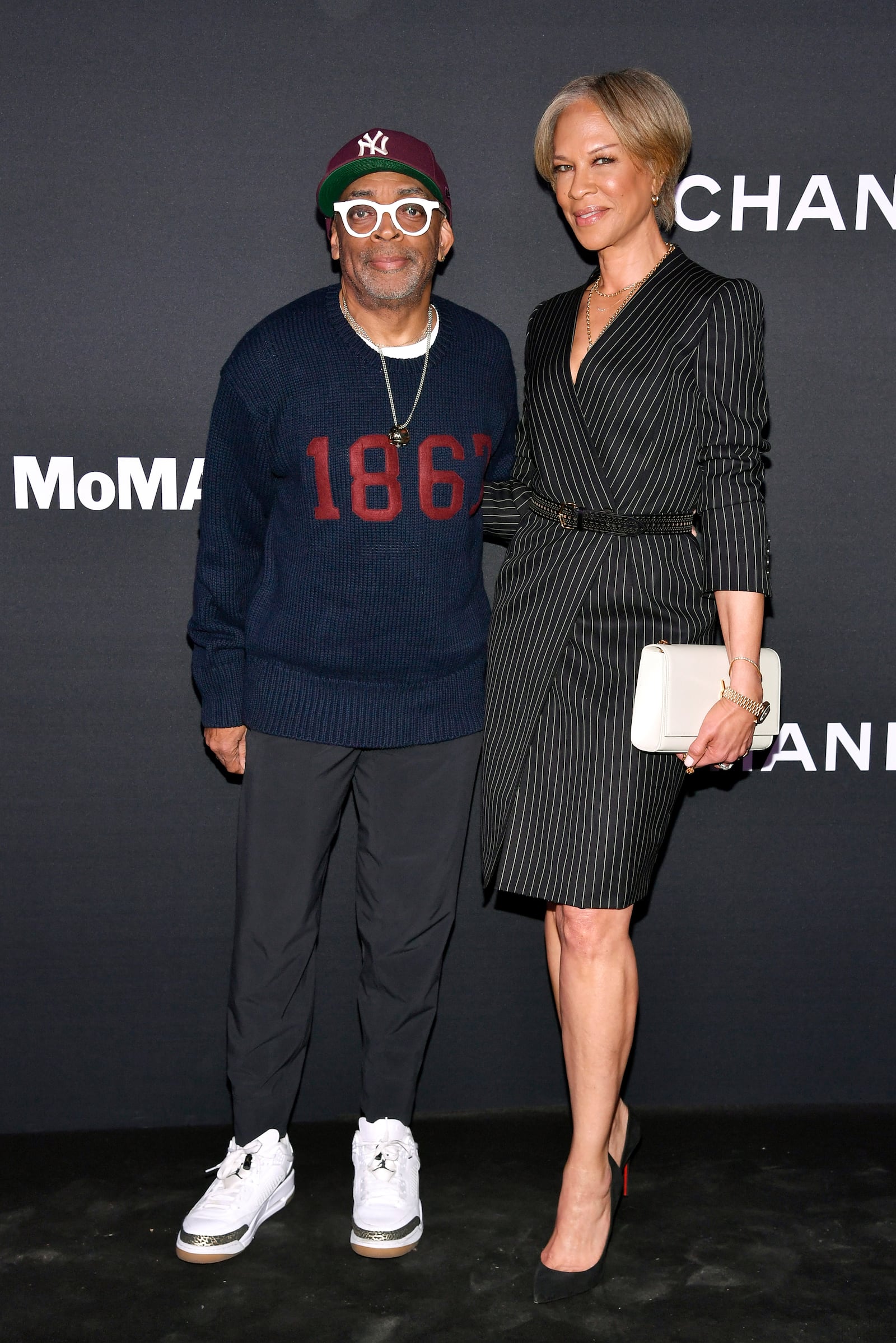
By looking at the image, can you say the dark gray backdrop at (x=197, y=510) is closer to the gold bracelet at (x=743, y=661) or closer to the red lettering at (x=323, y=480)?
the red lettering at (x=323, y=480)

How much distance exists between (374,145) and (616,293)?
444mm

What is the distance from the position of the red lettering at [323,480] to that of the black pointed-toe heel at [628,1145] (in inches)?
47.8

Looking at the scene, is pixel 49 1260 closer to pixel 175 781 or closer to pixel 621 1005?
pixel 175 781

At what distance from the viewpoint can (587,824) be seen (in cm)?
196

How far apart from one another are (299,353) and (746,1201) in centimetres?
164

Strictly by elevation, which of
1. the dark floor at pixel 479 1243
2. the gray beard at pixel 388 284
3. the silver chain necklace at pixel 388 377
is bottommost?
the dark floor at pixel 479 1243

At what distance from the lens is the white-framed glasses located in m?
1.96

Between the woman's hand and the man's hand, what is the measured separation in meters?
0.75

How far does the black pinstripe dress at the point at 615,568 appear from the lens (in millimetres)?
1880

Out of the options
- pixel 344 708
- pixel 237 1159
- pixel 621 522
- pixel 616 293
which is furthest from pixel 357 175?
pixel 237 1159

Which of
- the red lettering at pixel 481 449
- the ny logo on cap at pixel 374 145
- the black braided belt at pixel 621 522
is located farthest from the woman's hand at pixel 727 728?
the ny logo on cap at pixel 374 145

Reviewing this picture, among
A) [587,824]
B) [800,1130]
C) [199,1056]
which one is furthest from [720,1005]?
[199,1056]

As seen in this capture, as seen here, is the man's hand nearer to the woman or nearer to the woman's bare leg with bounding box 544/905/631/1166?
the woman

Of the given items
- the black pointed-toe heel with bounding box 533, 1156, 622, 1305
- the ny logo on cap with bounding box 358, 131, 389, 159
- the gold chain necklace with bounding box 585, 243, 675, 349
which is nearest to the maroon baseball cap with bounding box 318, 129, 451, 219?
the ny logo on cap with bounding box 358, 131, 389, 159
